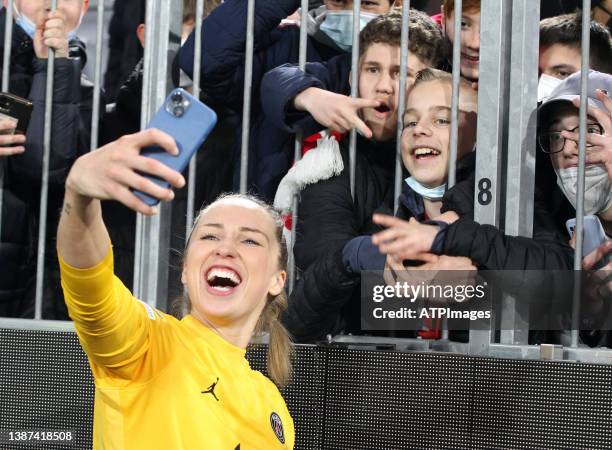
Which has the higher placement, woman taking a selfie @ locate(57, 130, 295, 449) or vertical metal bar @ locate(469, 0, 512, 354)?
vertical metal bar @ locate(469, 0, 512, 354)

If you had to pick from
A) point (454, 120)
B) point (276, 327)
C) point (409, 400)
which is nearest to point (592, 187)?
point (454, 120)

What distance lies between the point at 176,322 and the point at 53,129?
5.51 feet

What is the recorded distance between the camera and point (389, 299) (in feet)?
12.8

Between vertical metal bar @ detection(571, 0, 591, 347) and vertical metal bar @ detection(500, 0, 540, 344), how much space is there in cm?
18

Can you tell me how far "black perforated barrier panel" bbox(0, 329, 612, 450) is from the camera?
3.71 meters

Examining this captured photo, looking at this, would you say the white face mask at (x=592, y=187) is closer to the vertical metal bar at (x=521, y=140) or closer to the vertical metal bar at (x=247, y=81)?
the vertical metal bar at (x=521, y=140)

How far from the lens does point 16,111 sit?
14.3 feet

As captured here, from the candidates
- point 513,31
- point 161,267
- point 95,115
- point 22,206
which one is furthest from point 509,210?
point 22,206

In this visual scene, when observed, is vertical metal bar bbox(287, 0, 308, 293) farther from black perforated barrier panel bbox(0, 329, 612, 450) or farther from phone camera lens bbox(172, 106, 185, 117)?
phone camera lens bbox(172, 106, 185, 117)

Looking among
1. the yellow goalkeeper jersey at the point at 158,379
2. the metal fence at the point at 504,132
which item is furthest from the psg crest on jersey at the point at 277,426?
the metal fence at the point at 504,132

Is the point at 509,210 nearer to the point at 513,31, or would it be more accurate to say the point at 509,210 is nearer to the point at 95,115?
the point at 513,31

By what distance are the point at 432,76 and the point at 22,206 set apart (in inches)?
69.7

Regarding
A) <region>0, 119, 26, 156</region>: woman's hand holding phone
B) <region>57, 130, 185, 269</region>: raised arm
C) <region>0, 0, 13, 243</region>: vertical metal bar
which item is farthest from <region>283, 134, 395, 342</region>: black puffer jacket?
<region>57, 130, 185, 269</region>: raised arm

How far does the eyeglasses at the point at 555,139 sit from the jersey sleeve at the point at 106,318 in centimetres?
171
